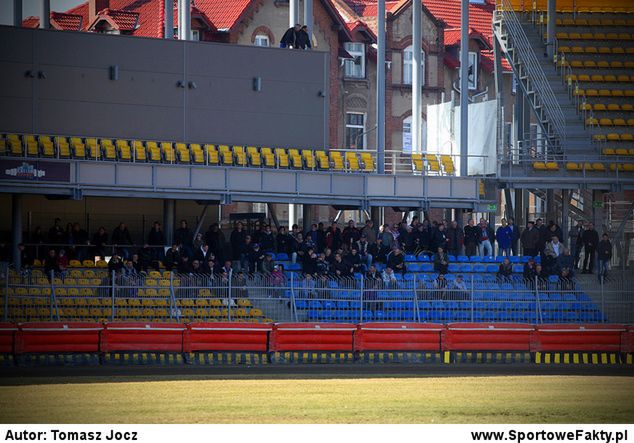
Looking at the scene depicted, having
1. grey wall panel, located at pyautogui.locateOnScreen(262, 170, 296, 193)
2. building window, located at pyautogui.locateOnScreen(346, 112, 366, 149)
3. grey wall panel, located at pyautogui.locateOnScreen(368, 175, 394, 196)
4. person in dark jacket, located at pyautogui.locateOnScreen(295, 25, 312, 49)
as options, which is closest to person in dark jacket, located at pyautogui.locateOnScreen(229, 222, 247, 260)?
grey wall panel, located at pyautogui.locateOnScreen(262, 170, 296, 193)

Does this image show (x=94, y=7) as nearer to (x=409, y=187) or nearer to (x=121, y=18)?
(x=121, y=18)

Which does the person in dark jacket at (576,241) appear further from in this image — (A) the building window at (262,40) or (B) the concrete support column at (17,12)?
(A) the building window at (262,40)

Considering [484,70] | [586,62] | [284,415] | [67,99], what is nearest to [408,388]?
[284,415]

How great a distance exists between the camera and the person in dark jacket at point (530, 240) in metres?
40.8

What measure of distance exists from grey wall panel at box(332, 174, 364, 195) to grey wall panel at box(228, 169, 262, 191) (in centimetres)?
244

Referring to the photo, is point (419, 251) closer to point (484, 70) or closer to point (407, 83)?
point (407, 83)

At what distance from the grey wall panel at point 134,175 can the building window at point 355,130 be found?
84.2 ft

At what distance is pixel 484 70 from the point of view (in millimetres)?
70625

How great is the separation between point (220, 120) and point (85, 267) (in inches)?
286

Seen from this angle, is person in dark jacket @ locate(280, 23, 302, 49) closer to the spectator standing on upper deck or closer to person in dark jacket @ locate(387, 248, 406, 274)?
person in dark jacket @ locate(387, 248, 406, 274)

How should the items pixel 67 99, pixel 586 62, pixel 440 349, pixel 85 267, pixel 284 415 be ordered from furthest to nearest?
pixel 586 62 → pixel 67 99 → pixel 85 267 → pixel 440 349 → pixel 284 415

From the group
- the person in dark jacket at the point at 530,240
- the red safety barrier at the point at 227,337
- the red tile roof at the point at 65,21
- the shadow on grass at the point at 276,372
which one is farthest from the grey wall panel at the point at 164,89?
the red tile roof at the point at 65,21

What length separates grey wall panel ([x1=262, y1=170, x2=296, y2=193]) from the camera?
1603 inches

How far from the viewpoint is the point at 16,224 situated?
37594 mm
